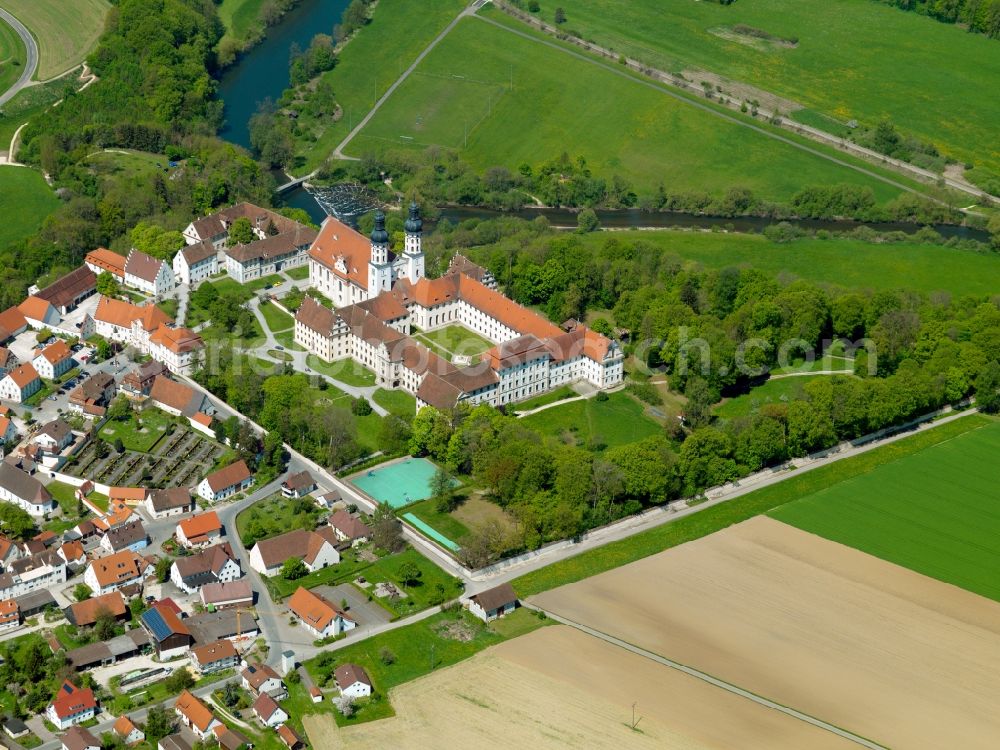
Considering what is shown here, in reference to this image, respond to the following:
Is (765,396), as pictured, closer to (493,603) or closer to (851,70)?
(493,603)

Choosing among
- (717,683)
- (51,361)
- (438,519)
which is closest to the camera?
(717,683)

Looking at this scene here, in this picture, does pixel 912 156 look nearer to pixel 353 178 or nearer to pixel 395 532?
pixel 353 178

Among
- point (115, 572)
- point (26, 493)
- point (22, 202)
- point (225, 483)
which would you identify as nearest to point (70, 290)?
point (22, 202)

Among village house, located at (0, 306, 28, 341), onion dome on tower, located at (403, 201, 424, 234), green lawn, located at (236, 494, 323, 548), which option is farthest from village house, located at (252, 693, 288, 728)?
onion dome on tower, located at (403, 201, 424, 234)

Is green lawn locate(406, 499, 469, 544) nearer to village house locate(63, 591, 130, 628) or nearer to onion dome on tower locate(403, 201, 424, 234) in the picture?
village house locate(63, 591, 130, 628)

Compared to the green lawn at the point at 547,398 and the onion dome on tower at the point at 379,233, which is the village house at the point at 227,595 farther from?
the onion dome on tower at the point at 379,233
